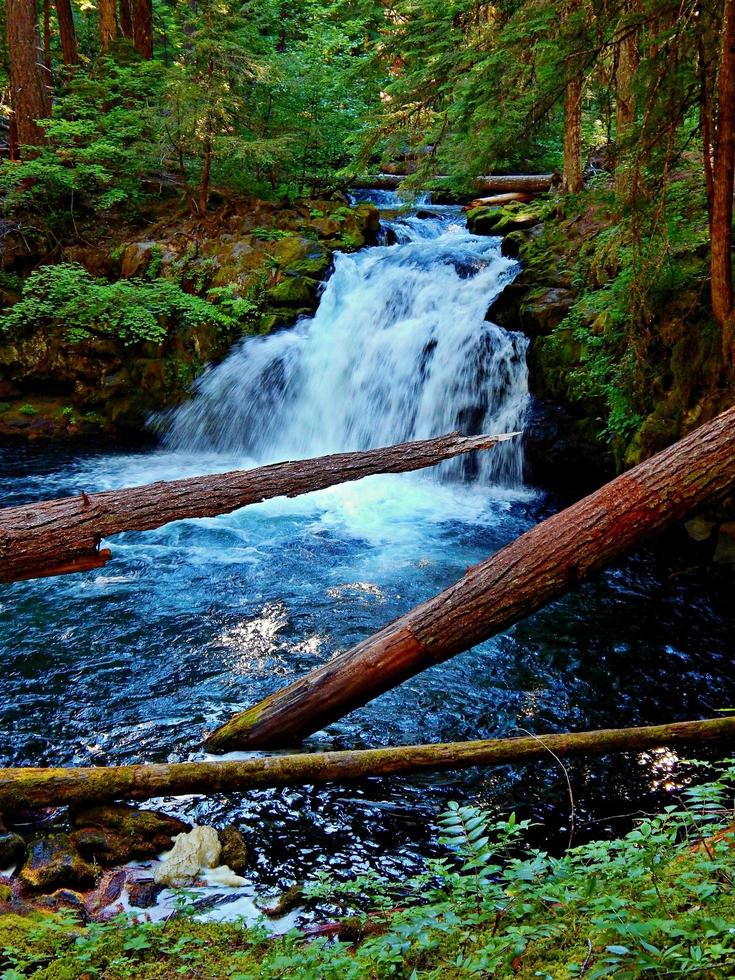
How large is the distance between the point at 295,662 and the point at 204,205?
35.1 ft

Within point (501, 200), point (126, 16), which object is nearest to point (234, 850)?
point (501, 200)

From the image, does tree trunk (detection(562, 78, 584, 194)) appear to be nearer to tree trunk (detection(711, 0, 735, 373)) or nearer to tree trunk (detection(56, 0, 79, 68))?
tree trunk (detection(711, 0, 735, 373))

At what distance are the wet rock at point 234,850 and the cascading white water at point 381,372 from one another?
23.2ft

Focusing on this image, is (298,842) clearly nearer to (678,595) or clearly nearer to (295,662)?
→ (295,662)

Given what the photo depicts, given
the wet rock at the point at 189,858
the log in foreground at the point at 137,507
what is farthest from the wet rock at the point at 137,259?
the wet rock at the point at 189,858

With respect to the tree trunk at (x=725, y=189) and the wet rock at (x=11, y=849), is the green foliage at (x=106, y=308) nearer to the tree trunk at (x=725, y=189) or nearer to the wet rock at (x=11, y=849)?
the tree trunk at (x=725, y=189)

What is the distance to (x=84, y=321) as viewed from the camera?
11.5 metres

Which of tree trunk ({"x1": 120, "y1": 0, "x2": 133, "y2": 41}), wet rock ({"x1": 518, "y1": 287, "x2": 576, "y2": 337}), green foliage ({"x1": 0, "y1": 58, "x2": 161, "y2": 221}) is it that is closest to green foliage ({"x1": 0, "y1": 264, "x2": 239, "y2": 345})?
green foliage ({"x1": 0, "y1": 58, "x2": 161, "y2": 221})

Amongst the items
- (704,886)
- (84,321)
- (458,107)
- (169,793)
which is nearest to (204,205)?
(84,321)

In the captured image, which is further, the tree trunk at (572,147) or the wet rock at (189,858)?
the tree trunk at (572,147)

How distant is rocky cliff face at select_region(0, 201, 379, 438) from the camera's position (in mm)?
11961

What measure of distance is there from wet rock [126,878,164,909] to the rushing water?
1.61ft

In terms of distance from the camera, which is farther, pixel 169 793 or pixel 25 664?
pixel 25 664

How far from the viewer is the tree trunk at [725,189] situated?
18.5 ft
